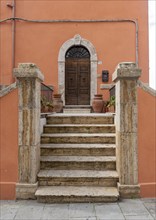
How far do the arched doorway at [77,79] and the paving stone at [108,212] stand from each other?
659 cm

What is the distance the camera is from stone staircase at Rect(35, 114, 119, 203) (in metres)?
4.00

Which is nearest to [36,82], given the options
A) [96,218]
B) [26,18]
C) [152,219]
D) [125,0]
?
[96,218]

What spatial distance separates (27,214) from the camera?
3514 millimetres

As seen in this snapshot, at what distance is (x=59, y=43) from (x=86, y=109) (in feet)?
9.75

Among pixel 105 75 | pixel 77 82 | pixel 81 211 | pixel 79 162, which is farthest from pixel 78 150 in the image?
pixel 77 82

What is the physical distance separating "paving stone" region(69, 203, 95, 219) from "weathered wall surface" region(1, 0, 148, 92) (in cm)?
663

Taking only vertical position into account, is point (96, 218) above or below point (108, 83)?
below

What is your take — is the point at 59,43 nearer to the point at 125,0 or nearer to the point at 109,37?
the point at 109,37

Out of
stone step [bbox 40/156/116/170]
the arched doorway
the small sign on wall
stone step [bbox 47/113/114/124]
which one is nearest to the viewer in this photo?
stone step [bbox 40/156/116/170]

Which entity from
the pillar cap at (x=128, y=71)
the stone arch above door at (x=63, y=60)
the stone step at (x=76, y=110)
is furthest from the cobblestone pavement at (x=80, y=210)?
the stone arch above door at (x=63, y=60)

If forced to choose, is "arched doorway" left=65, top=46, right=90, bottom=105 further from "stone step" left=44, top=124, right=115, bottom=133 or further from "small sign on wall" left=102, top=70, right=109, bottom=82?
"stone step" left=44, top=124, right=115, bottom=133

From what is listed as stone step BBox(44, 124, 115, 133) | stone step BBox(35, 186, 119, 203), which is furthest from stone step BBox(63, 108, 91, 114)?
stone step BBox(35, 186, 119, 203)

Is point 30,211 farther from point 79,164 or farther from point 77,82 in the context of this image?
point 77,82

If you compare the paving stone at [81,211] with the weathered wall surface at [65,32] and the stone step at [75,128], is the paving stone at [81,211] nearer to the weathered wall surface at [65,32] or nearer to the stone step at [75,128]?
the stone step at [75,128]
